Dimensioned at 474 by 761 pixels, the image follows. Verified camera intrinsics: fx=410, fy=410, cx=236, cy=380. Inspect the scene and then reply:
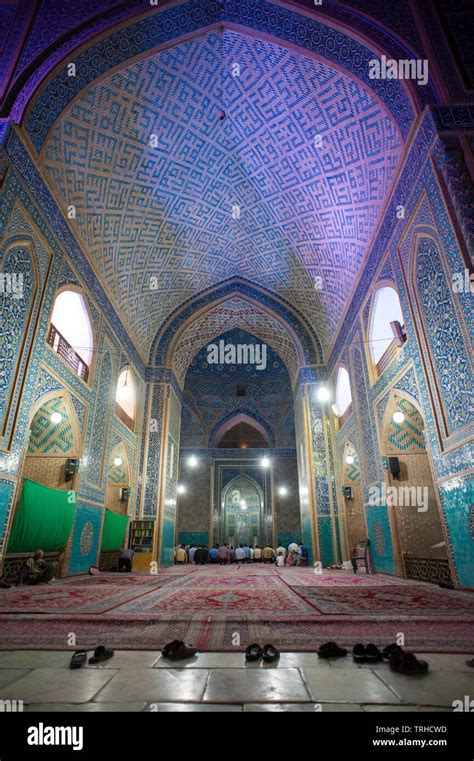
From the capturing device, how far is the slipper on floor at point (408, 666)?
140 cm

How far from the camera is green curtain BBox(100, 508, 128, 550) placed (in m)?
7.90

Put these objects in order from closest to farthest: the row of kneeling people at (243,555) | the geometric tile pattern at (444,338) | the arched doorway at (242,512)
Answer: the geometric tile pattern at (444,338) → the row of kneeling people at (243,555) → the arched doorway at (242,512)

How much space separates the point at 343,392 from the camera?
378 inches

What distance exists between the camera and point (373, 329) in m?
7.24

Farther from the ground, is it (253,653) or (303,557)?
(303,557)

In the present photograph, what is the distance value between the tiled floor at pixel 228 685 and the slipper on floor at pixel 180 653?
28 millimetres

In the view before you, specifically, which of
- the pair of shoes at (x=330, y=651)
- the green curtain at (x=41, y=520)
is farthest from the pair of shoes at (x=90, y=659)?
the green curtain at (x=41, y=520)

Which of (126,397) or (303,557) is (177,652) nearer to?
(126,397)

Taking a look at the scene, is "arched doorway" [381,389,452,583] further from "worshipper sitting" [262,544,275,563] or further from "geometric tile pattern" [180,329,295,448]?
"geometric tile pattern" [180,329,295,448]

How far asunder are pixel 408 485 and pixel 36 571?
5.39 m

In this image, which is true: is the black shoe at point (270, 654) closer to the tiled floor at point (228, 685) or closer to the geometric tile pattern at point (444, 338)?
the tiled floor at point (228, 685)

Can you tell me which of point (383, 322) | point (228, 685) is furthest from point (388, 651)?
point (383, 322)

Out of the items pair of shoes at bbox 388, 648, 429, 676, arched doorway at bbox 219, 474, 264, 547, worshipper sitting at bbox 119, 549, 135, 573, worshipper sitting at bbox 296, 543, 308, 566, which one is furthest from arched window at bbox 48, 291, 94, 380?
arched doorway at bbox 219, 474, 264, 547
